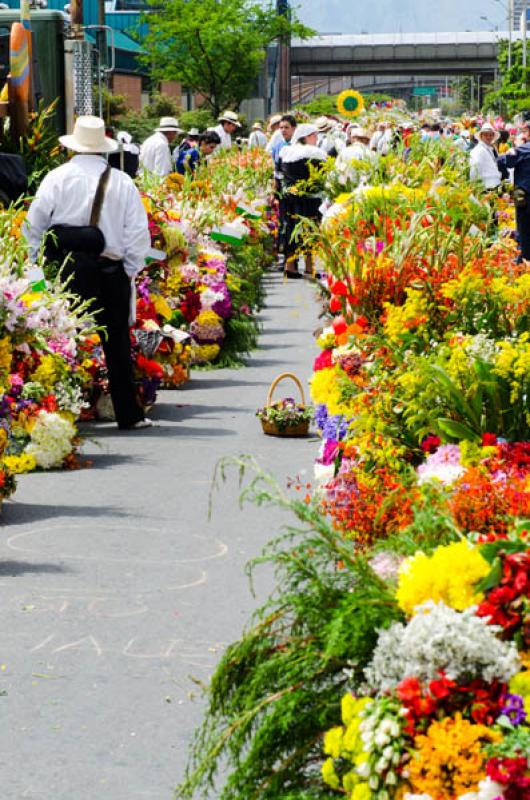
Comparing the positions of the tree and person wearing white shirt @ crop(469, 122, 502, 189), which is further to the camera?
the tree

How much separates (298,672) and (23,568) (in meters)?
3.70

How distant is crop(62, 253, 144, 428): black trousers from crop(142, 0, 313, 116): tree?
50564 mm

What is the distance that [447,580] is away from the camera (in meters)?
3.40

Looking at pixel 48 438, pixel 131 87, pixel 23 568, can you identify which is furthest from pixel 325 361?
pixel 131 87

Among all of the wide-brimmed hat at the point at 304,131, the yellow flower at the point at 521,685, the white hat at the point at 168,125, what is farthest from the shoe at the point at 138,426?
the white hat at the point at 168,125

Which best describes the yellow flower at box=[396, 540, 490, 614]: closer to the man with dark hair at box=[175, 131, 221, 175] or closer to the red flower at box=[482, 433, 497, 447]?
the red flower at box=[482, 433, 497, 447]

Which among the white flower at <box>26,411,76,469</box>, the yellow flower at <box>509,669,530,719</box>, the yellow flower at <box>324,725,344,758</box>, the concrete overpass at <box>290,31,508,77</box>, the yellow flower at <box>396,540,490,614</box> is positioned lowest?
the white flower at <box>26,411,76,469</box>

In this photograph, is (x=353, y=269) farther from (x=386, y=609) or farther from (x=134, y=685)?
(x=386, y=609)

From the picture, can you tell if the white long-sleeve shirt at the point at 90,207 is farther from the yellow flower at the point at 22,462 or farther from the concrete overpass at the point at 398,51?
the concrete overpass at the point at 398,51

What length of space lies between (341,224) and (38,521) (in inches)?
94.4

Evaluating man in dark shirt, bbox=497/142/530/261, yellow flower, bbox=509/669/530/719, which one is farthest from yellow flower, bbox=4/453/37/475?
man in dark shirt, bbox=497/142/530/261

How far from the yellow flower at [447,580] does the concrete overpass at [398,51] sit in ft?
424

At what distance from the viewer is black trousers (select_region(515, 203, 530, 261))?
62.5 ft

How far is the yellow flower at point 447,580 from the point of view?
3389 mm
